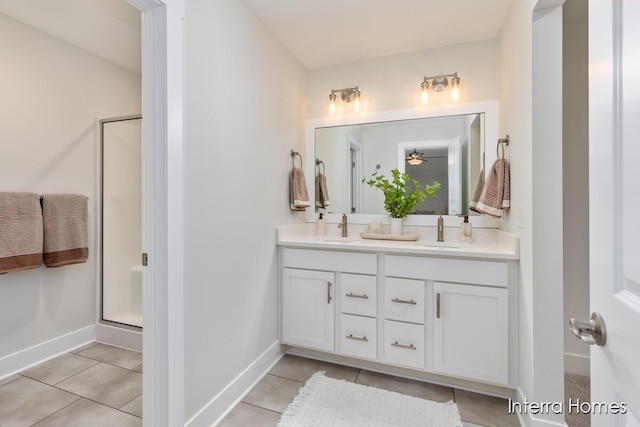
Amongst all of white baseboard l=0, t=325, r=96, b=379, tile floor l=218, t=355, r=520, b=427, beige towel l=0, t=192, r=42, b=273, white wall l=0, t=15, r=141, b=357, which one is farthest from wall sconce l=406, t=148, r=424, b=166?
white baseboard l=0, t=325, r=96, b=379

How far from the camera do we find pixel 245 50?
1.99 meters

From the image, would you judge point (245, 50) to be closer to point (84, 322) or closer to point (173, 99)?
point (173, 99)

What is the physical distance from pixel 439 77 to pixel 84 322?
3.57 m

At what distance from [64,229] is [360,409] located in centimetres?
254

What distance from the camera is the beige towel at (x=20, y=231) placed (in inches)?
81.8

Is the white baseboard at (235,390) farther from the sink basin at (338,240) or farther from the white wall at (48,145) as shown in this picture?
the white wall at (48,145)

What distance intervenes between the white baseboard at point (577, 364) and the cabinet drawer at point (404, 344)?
107 centimetres

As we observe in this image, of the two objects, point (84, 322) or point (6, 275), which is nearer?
point (6, 275)

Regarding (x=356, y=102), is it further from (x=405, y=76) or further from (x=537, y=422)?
(x=537, y=422)

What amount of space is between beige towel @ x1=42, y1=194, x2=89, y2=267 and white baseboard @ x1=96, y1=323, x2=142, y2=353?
2.05ft

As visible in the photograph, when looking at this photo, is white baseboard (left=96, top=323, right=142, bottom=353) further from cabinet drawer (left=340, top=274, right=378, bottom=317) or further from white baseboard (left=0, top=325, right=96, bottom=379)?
cabinet drawer (left=340, top=274, right=378, bottom=317)

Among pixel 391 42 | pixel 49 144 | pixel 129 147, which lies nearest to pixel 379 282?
pixel 391 42

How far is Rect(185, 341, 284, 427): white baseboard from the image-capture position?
160 cm

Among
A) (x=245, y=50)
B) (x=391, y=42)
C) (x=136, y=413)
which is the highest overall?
(x=391, y=42)
